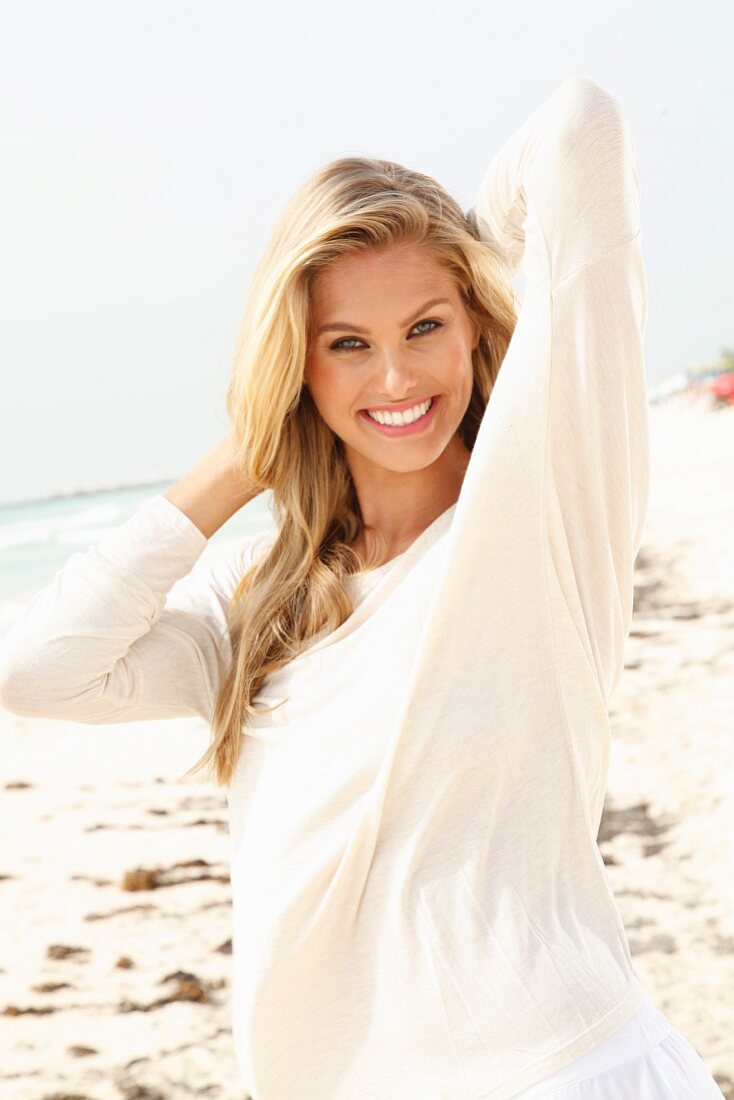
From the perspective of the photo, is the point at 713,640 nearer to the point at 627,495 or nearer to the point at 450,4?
the point at 627,495

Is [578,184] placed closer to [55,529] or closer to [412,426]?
[412,426]

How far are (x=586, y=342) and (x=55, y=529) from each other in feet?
51.3

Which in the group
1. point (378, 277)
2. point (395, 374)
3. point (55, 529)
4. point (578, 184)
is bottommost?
point (55, 529)

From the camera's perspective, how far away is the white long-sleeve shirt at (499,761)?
1357 millimetres

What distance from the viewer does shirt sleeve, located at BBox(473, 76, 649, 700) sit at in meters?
1.36

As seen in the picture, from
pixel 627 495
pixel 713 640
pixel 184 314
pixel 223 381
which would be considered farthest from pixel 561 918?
pixel 184 314

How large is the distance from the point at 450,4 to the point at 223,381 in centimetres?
2217

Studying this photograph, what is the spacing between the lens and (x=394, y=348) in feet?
5.30

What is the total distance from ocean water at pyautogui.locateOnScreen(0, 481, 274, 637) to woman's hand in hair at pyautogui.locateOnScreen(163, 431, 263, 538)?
9.22m

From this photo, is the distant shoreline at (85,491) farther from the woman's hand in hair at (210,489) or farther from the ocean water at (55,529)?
the woman's hand in hair at (210,489)

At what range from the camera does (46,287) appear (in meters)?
21.9

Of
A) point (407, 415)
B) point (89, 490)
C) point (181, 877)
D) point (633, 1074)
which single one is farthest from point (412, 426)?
point (89, 490)

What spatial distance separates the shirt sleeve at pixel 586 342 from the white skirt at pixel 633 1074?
391 millimetres

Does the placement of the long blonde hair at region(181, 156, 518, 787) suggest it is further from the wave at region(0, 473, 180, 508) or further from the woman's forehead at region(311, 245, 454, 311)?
the wave at region(0, 473, 180, 508)
